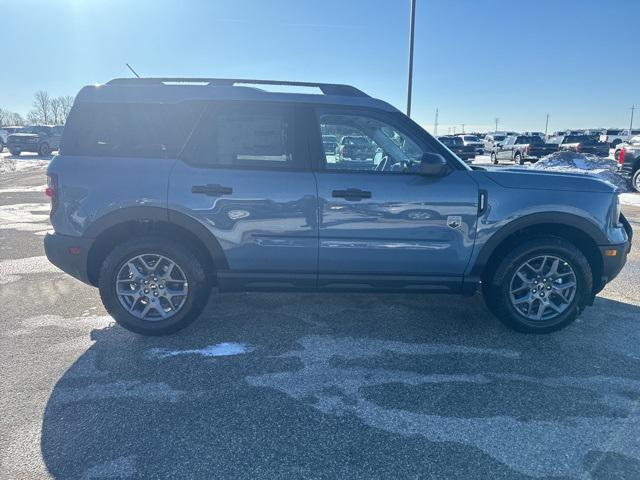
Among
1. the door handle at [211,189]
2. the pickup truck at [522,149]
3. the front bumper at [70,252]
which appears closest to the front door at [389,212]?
the door handle at [211,189]

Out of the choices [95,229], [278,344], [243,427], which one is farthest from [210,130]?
[243,427]

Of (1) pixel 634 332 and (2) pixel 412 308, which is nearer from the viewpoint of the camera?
(1) pixel 634 332

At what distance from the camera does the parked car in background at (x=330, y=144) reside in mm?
3533

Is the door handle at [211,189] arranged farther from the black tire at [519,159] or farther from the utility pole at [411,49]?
the black tire at [519,159]

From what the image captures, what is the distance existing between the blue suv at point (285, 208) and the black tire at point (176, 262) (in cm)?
1

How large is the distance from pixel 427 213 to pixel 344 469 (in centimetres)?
204

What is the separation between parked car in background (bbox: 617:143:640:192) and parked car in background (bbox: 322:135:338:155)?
13.7 m

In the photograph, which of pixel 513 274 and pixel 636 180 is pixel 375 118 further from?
pixel 636 180

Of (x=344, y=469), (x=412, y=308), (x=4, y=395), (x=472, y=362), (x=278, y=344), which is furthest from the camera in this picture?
(x=412, y=308)

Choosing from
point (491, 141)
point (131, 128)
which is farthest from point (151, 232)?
point (491, 141)

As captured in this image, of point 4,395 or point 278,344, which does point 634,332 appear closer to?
point 278,344

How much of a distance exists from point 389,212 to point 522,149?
76.1 ft

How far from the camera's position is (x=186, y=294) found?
3611mm

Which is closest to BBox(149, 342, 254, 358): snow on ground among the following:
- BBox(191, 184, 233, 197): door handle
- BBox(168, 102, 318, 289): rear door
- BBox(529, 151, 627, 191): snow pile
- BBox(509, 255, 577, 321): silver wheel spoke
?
BBox(168, 102, 318, 289): rear door
